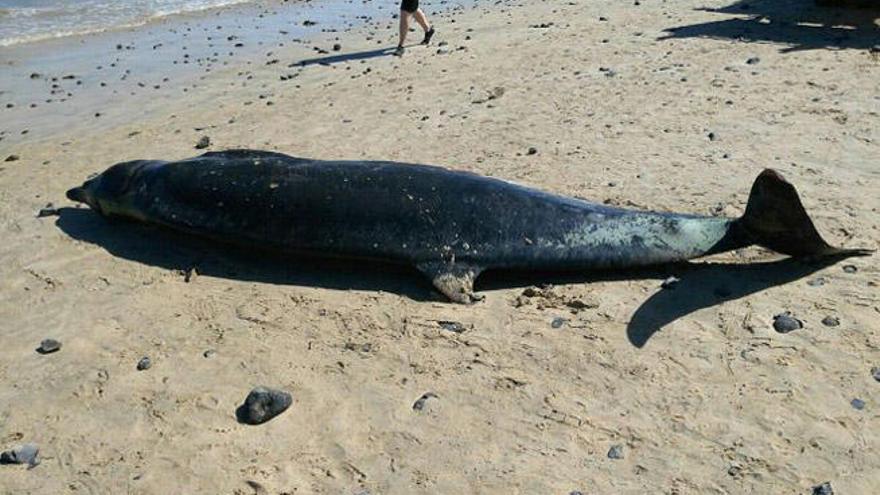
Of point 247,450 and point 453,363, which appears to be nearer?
point 247,450

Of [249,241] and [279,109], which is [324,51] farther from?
[249,241]

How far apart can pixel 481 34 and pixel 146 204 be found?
9745 mm

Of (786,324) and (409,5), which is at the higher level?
(409,5)

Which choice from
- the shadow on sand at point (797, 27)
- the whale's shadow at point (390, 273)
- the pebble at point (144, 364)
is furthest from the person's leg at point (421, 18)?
the pebble at point (144, 364)

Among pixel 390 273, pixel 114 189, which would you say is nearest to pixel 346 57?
→ pixel 114 189

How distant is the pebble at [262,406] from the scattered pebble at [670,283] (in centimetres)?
235

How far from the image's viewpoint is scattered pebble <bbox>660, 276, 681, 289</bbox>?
4.83 meters

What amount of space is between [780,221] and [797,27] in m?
8.64

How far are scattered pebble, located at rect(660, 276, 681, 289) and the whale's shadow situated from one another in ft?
0.09

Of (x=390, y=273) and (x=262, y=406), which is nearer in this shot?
(x=262, y=406)

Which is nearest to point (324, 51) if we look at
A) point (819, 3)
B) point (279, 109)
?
point (279, 109)

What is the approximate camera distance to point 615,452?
3.56m

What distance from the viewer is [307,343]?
4664mm

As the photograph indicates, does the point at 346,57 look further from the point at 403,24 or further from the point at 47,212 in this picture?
the point at 47,212
